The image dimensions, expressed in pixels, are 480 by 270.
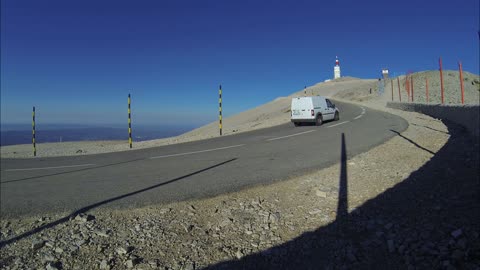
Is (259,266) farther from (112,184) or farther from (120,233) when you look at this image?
(112,184)

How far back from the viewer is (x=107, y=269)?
153 inches

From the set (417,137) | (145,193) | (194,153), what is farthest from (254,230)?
(417,137)

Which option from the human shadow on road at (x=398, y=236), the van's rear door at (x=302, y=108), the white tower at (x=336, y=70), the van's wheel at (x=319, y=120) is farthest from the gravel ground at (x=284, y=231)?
the white tower at (x=336, y=70)

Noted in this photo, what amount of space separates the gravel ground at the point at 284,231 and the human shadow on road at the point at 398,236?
0.01 meters

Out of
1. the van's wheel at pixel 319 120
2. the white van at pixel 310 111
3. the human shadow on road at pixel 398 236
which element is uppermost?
the white van at pixel 310 111

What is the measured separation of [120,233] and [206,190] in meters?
2.10

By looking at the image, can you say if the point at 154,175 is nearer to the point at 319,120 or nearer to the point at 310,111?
the point at 310,111

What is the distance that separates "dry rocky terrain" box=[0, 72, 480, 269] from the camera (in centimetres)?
392

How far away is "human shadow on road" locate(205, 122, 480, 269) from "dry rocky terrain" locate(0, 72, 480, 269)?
0.04ft

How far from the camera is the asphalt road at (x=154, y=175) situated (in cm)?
610

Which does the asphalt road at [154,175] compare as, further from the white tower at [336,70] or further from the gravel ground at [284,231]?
the white tower at [336,70]

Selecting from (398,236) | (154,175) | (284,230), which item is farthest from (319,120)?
(398,236)

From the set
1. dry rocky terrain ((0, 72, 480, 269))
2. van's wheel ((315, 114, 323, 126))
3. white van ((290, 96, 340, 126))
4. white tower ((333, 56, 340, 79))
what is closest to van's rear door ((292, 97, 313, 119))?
white van ((290, 96, 340, 126))

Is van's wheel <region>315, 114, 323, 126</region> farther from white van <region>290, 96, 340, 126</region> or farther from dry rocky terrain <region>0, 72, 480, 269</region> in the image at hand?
dry rocky terrain <region>0, 72, 480, 269</region>
